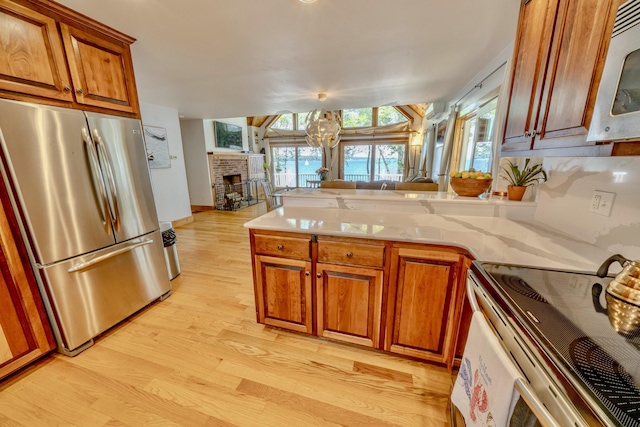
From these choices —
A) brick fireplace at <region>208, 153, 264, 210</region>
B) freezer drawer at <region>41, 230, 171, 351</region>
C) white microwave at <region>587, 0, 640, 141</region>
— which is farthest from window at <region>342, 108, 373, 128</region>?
white microwave at <region>587, 0, 640, 141</region>

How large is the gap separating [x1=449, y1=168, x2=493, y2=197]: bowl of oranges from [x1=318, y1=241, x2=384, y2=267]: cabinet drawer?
39.6 inches

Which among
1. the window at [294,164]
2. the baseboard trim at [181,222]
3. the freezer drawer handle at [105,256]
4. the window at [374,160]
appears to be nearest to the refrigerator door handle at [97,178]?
the freezer drawer handle at [105,256]

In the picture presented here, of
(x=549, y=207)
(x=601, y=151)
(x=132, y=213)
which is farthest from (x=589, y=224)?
(x=132, y=213)

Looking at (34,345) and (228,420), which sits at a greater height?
(34,345)

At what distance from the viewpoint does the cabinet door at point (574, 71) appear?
0.80 metres

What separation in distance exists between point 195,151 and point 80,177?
4.82 m

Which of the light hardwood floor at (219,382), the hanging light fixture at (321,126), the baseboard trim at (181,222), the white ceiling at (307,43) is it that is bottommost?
the light hardwood floor at (219,382)

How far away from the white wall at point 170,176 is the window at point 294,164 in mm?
4709

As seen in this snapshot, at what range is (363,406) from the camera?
126 centimetres

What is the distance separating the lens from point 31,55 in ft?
4.35

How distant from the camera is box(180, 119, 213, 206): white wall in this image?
5.72 meters

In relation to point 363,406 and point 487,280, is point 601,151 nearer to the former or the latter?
point 487,280

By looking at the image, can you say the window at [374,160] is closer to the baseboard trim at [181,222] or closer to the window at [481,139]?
the window at [481,139]

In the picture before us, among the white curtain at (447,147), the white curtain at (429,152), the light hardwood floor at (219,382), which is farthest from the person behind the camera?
the white curtain at (429,152)
